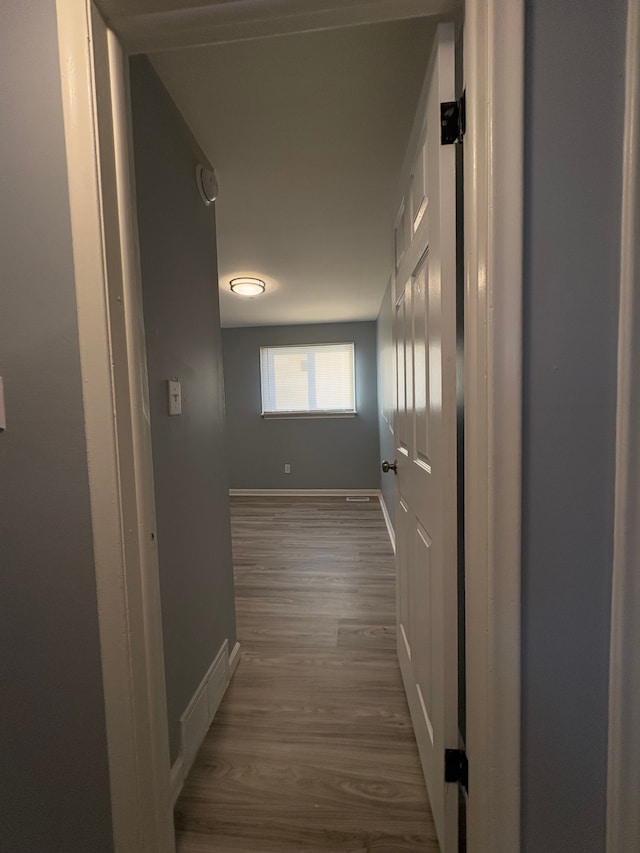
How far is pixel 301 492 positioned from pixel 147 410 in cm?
401

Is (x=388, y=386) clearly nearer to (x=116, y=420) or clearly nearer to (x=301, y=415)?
(x=301, y=415)

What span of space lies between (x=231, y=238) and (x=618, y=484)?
7.43 ft

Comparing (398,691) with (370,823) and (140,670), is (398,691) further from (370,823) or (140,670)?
(140,670)

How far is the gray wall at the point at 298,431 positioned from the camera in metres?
4.56

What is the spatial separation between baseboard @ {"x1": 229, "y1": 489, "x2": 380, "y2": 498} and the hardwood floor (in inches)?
85.3

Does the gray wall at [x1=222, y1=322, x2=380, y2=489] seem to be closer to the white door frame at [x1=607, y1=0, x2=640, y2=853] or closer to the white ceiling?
the white ceiling

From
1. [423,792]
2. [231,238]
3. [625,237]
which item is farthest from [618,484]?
[231,238]

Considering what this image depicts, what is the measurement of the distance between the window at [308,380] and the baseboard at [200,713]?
3394 mm

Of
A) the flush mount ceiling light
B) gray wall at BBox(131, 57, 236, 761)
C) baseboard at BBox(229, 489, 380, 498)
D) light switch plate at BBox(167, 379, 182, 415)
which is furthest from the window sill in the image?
light switch plate at BBox(167, 379, 182, 415)

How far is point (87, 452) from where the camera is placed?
2.40ft

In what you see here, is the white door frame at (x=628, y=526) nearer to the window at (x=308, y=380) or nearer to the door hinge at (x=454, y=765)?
the door hinge at (x=454, y=765)

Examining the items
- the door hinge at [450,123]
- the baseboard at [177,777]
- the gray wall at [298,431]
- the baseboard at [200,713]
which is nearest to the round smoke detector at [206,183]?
the door hinge at [450,123]

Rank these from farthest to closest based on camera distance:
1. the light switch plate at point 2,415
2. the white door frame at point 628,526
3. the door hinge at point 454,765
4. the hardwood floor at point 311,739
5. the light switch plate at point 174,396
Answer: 1. the light switch plate at point 174,396
2. the hardwood floor at point 311,739
3. the door hinge at point 454,765
4. the light switch plate at point 2,415
5. the white door frame at point 628,526

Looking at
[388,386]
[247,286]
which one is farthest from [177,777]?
[247,286]
